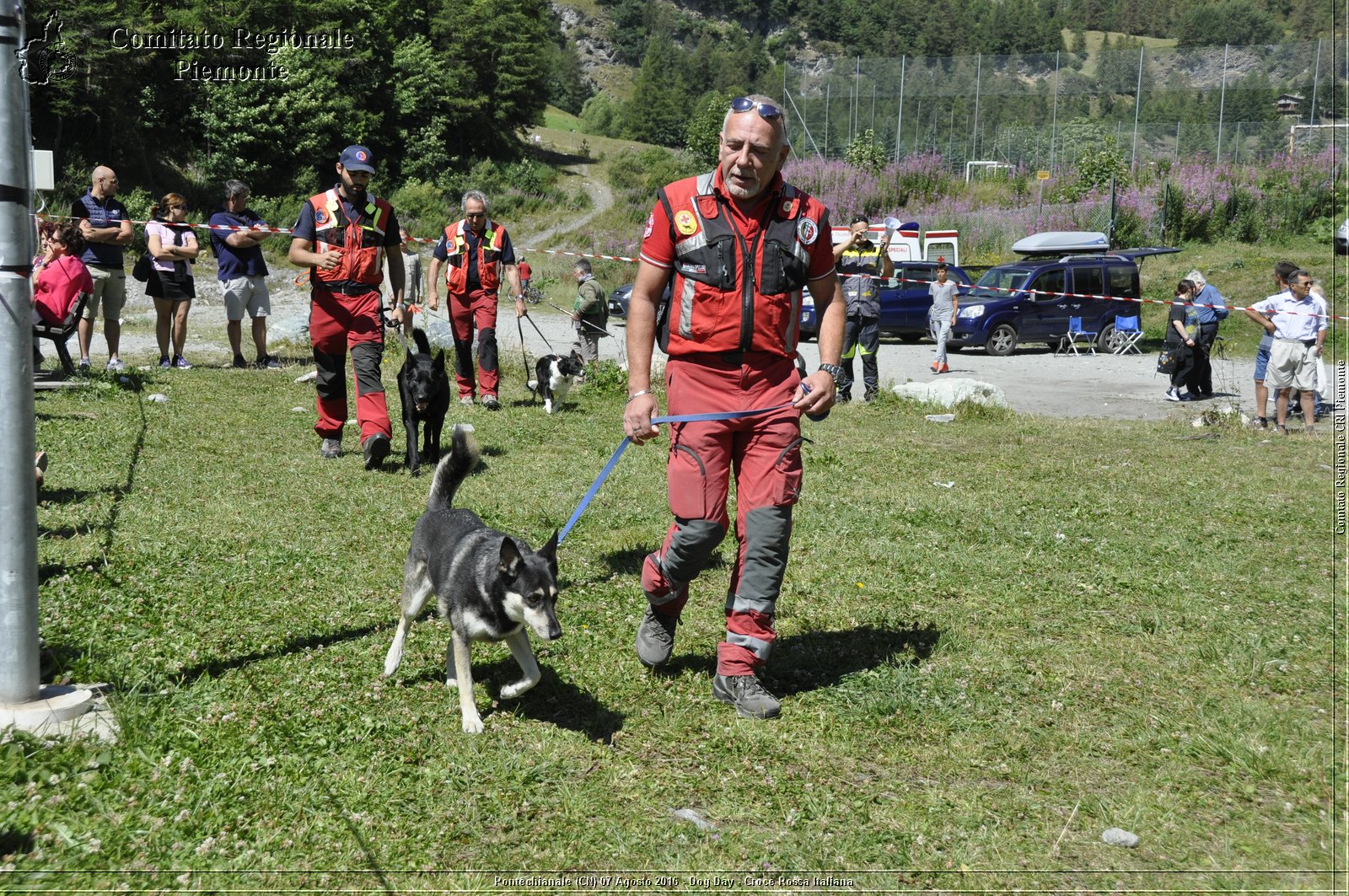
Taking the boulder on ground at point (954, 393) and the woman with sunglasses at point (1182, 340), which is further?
the woman with sunglasses at point (1182, 340)

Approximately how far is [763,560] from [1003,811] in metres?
1.32

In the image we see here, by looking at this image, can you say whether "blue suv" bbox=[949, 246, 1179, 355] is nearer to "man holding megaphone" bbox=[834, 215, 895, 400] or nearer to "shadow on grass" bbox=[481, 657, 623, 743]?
"man holding megaphone" bbox=[834, 215, 895, 400]

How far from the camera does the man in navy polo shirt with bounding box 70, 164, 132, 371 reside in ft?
40.0

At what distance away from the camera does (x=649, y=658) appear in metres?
4.76

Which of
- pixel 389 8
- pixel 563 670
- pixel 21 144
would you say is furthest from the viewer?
pixel 389 8

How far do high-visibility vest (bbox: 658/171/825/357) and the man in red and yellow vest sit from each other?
23.2ft

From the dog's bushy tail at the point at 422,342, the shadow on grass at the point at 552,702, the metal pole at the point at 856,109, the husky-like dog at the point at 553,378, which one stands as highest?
the metal pole at the point at 856,109

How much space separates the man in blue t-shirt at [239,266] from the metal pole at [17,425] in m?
10.2

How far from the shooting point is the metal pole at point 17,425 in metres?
3.54

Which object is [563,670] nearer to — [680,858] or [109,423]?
[680,858]

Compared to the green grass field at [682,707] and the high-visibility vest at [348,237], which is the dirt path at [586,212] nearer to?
the high-visibility vest at [348,237]

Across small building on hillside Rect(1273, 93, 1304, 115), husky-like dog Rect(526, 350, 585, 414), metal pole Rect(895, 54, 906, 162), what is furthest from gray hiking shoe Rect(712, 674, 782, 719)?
small building on hillside Rect(1273, 93, 1304, 115)

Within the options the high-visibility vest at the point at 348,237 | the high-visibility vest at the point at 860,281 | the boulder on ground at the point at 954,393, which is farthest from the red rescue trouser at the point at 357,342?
the boulder on ground at the point at 954,393

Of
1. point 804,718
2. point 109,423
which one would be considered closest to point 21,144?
point 804,718
